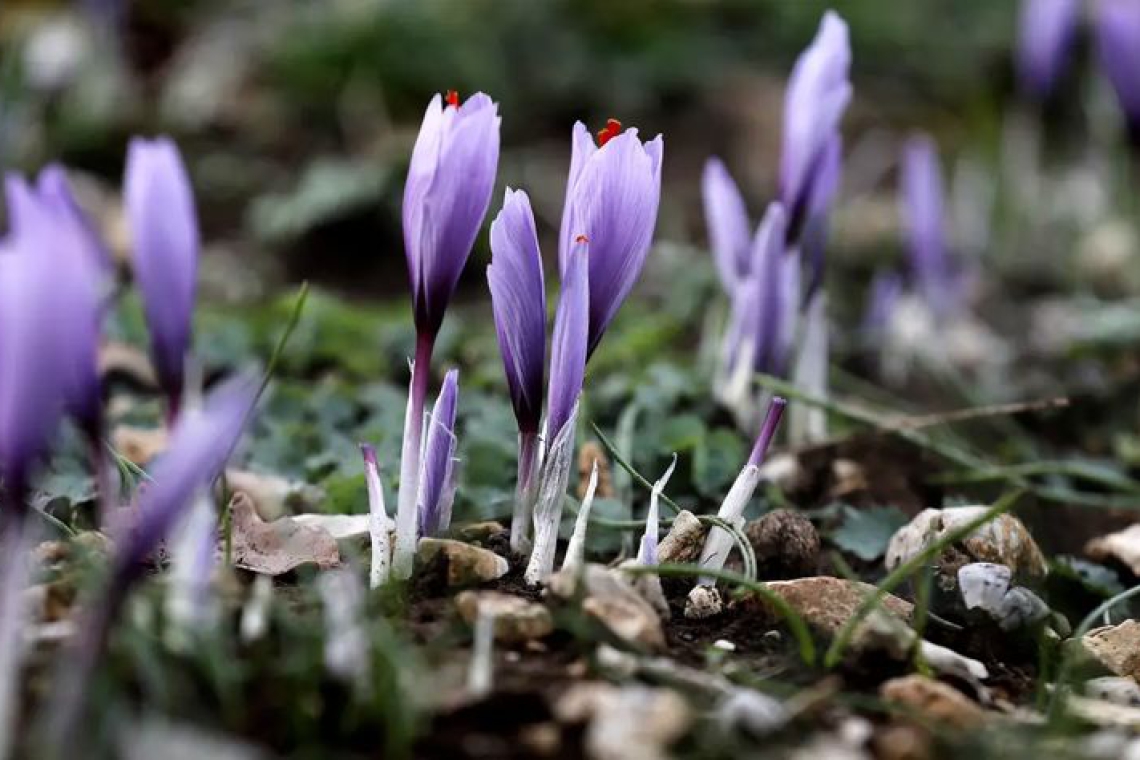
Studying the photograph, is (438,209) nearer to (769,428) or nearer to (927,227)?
(769,428)

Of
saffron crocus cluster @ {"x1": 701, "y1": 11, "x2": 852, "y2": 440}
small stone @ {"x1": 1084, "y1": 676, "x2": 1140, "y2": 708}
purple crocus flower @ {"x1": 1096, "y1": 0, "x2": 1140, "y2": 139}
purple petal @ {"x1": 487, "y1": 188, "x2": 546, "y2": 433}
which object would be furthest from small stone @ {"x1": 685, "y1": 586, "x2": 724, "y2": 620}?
purple crocus flower @ {"x1": 1096, "y1": 0, "x2": 1140, "y2": 139}

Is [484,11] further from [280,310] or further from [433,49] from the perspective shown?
[280,310]

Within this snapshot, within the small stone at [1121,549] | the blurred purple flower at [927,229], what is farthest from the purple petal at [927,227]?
the small stone at [1121,549]

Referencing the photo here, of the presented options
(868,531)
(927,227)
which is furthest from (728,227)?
(927,227)

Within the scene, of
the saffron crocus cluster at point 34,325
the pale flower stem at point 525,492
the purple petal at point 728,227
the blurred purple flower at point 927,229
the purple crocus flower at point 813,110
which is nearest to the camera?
the saffron crocus cluster at point 34,325

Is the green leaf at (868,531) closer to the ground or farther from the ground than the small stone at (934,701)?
farther from the ground

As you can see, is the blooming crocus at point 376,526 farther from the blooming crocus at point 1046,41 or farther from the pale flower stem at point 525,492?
the blooming crocus at point 1046,41
